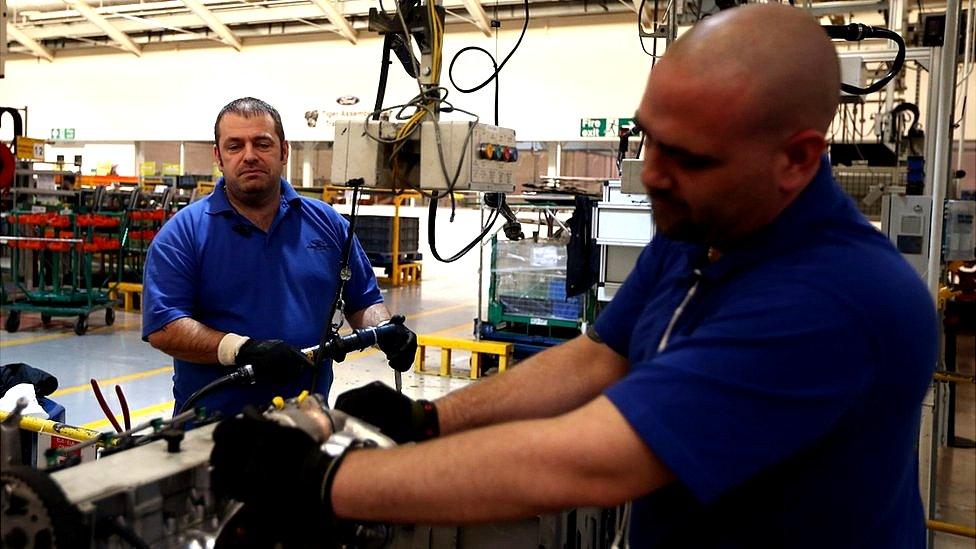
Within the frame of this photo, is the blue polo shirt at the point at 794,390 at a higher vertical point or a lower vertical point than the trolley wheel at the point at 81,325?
higher

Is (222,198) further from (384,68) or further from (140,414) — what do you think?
(140,414)

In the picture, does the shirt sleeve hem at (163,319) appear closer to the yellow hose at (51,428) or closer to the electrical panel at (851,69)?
the yellow hose at (51,428)

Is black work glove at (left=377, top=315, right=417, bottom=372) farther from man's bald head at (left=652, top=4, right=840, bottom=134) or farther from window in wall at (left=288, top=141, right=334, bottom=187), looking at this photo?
window in wall at (left=288, top=141, right=334, bottom=187)

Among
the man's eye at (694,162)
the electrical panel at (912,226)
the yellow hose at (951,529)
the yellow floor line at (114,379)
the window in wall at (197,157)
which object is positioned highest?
the window in wall at (197,157)

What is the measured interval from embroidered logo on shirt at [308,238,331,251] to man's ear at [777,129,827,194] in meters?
1.84

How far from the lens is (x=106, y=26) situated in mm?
15000

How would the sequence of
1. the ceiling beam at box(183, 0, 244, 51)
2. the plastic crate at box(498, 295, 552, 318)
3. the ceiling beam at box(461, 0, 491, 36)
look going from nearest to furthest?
1. the plastic crate at box(498, 295, 552, 318)
2. the ceiling beam at box(461, 0, 491, 36)
3. the ceiling beam at box(183, 0, 244, 51)

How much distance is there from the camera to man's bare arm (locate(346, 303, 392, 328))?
2.78 metres

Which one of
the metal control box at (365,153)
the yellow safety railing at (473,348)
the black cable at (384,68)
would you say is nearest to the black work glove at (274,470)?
the metal control box at (365,153)

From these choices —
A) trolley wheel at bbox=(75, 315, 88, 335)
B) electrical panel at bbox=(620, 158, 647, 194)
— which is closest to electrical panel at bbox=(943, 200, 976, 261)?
electrical panel at bbox=(620, 158, 647, 194)

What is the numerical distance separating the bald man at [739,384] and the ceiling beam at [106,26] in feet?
49.5

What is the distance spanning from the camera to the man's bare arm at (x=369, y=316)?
2.78 metres

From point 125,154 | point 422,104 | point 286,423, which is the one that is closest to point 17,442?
point 286,423

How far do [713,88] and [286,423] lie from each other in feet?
2.29
